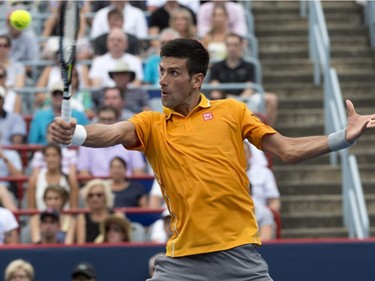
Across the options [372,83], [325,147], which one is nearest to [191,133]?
[325,147]

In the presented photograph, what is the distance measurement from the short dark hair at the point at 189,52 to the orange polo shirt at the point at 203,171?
0.23 meters

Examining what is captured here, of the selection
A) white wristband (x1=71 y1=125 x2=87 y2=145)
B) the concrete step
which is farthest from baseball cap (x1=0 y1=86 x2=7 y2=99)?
white wristband (x1=71 y1=125 x2=87 y2=145)

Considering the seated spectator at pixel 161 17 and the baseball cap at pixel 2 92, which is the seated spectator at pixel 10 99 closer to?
the baseball cap at pixel 2 92

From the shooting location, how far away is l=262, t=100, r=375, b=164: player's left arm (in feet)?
23.7

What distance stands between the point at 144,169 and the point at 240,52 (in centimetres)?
200

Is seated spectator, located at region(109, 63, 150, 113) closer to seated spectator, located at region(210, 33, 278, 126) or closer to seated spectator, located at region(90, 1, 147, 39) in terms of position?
seated spectator, located at region(210, 33, 278, 126)

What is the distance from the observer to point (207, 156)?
745cm

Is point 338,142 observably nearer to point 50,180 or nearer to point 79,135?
point 79,135

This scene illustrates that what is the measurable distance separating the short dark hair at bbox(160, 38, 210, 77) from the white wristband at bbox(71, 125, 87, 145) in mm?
751

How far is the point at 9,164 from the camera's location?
12961 millimetres

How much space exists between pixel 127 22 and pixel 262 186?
3726mm

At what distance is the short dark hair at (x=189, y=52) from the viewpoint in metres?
7.53

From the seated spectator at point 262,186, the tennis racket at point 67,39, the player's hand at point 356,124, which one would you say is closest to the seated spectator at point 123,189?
the seated spectator at point 262,186

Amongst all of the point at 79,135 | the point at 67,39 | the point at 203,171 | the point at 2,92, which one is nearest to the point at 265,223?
the point at 2,92
